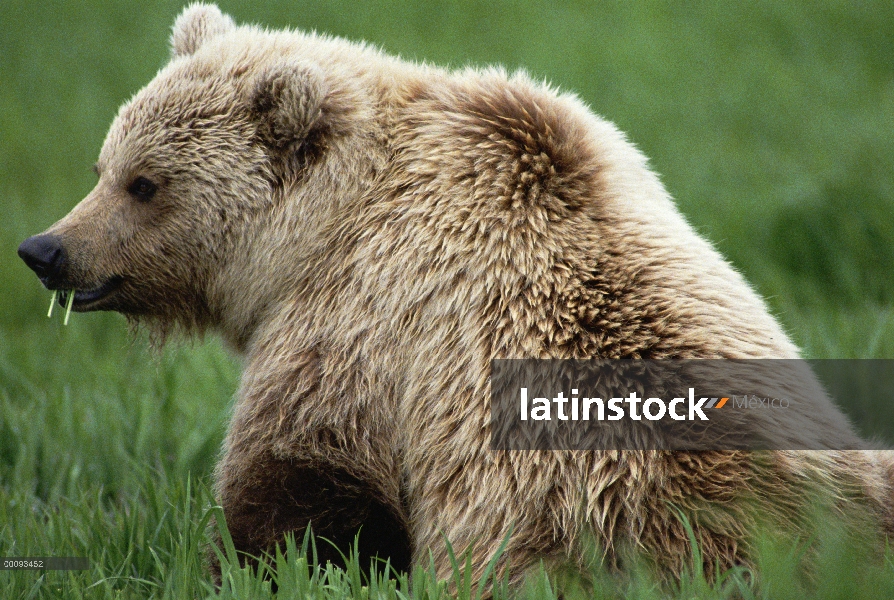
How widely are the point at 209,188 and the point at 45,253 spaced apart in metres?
0.68

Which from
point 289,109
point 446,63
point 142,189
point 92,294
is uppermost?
point 446,63

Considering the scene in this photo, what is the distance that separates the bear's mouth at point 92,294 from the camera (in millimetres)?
3979

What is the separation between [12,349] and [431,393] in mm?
4633

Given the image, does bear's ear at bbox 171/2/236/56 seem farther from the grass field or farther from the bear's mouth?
the grass field

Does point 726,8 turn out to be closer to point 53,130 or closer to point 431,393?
point 53,130

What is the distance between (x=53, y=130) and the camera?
10984 mm

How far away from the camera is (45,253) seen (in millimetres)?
3834

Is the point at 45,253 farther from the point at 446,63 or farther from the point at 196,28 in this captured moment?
the point at 446,63

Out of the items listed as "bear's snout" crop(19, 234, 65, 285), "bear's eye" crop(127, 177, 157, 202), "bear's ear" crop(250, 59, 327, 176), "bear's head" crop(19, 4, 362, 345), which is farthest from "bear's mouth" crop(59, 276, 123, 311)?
"bear's ear" crop(250, 59, 327, 176)

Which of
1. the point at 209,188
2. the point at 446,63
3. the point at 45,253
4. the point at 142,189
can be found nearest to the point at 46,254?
the point at 45,253

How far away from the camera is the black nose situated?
3.84m

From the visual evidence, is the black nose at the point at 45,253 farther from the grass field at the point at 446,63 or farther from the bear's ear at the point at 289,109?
the bear's ear at the point at 289,109

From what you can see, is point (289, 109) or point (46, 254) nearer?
point (289, 109)

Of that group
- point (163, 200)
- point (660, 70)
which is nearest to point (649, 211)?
point (163, 200)
